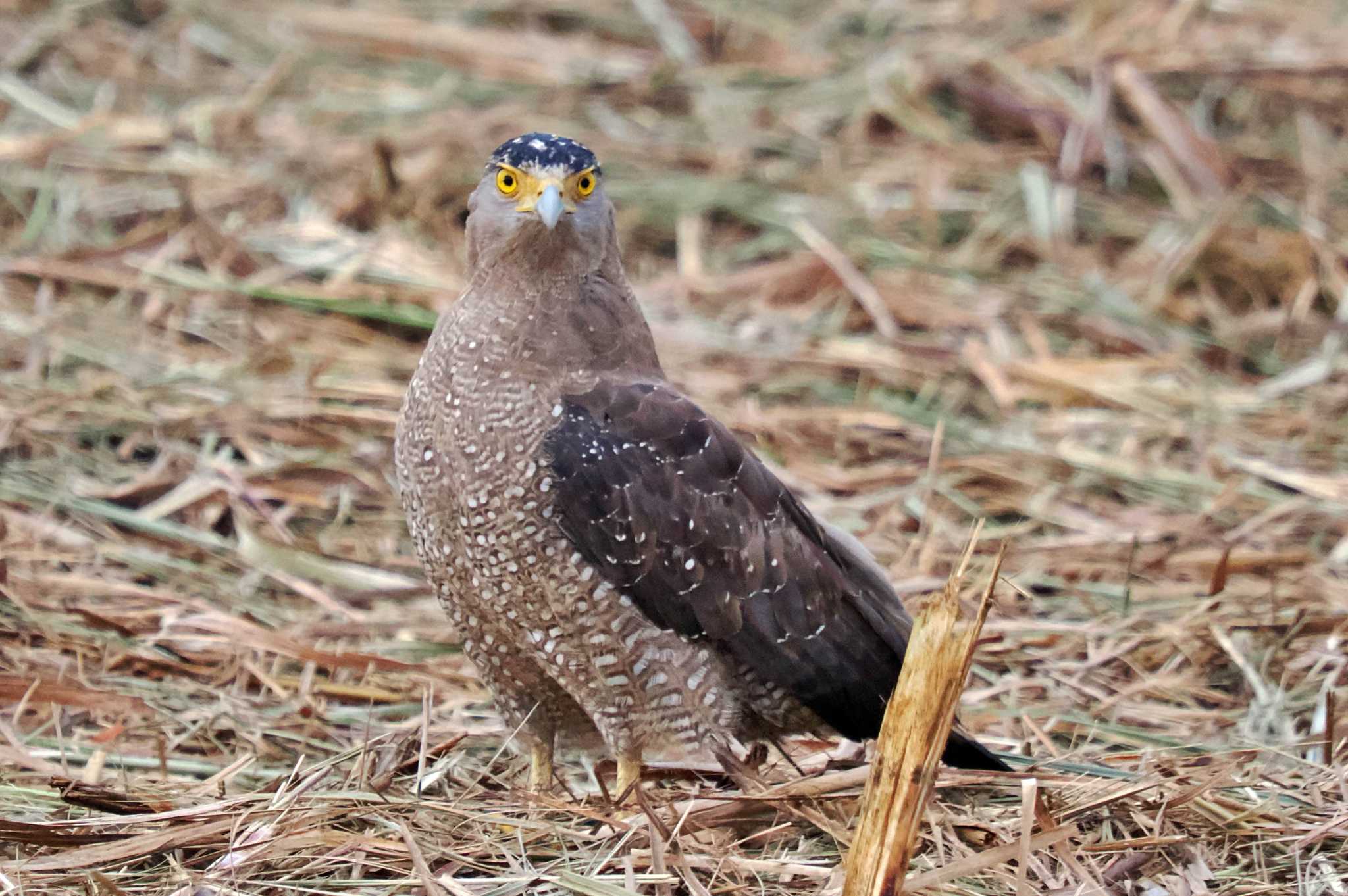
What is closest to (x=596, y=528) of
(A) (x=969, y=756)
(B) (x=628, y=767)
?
(B) (x=628, y=767)

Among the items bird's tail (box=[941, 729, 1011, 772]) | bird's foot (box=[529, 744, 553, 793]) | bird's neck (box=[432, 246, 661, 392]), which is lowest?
bird's foot (box=[529, 744, 553, 793])

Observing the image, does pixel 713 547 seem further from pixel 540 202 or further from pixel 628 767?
pixel 540 202

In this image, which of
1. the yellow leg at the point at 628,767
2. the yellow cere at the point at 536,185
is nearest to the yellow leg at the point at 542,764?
the yellow leg at the point at 628,767

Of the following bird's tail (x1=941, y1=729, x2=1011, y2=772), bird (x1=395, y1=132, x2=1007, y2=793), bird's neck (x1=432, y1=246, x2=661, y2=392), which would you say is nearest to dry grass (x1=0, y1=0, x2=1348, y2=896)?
bird's tail (x1=941, y1=729, x2=1011, y2=772)

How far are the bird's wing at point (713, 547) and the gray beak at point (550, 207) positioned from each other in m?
0.42

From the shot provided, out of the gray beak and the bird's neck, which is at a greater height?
the gray beak

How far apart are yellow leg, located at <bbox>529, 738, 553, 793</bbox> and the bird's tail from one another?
100 centimetres

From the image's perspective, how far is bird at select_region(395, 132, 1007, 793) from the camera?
4.06 metres

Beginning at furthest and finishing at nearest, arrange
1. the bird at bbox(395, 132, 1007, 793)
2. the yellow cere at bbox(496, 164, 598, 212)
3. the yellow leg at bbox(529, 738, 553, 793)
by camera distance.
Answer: the yellow leg at bbox(529, 738, 553, 793), the yellow cere at bbox(496, 164, 598, 212), the bird at bbox(395, 132, 1007, 793)

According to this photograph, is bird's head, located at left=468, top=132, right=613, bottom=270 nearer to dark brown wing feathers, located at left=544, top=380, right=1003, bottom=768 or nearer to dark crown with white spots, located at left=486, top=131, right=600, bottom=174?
dark crown with white spots, located at left=486, top=131, right=600, bottom=174

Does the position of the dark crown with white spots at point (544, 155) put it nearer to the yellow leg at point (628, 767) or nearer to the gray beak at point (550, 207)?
the gray beak at point (550, 207)

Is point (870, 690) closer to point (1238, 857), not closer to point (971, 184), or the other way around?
point (1238, 857)

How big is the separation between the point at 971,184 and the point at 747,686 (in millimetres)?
4911

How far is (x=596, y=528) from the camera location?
405 centimetres
